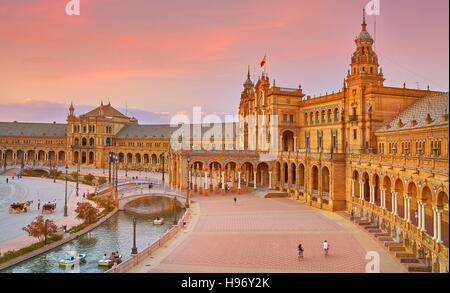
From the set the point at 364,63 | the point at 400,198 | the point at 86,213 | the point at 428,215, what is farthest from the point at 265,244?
the point at 364,63

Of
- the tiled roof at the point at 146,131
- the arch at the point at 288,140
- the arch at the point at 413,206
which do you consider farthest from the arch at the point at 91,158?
the arch at the point at 413,206

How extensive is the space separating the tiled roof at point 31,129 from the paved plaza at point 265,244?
10492cm

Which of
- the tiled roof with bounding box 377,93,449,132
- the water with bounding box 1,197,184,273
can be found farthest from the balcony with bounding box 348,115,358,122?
the water with bounding box 1,197,184,273

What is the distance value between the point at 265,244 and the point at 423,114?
25.1 metres

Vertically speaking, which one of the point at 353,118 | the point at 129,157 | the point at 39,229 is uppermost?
the point at 353,118

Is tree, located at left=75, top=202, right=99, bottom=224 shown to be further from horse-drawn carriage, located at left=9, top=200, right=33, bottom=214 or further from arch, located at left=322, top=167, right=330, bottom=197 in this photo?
arch, located at left=322, top=167, right=330, bottom=197

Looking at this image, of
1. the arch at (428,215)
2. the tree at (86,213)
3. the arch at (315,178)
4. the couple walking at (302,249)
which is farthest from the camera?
the arch at (315,178)

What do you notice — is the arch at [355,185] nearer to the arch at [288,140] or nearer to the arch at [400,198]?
the arch at [400,198]

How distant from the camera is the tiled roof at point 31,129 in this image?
132762 mm

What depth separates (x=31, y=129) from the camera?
444ft

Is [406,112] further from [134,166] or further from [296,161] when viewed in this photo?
[134,166]

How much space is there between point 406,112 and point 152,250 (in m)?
38.5

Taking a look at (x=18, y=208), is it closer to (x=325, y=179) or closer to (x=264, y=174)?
Result: (x=264, y=174)

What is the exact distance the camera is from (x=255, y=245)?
109ft
